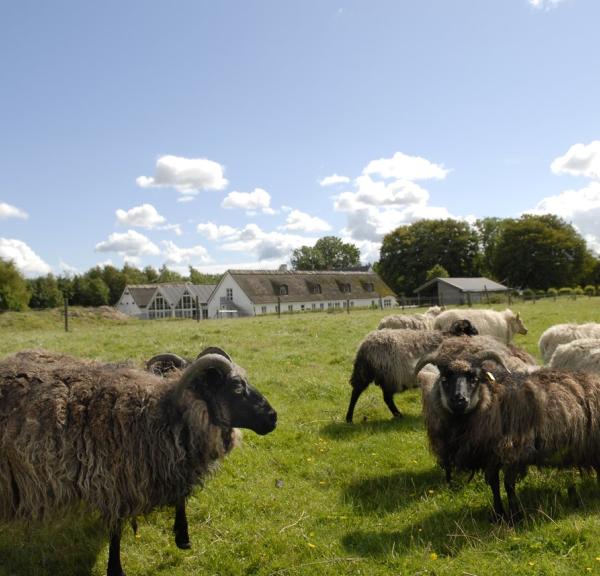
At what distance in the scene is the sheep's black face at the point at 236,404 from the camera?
16.5ft

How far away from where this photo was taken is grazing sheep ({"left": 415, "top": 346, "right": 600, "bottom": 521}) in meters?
5.39

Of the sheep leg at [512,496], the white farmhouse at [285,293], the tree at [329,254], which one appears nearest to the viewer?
the sheep leg at [512,496]

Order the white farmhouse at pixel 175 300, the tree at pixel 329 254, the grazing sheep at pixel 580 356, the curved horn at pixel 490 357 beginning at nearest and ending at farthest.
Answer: the curved horn at pixel 490 357, the grazing sheep at pixel 580 356, the white farmhouse at pixel 175 300, the tree at pixel 329 254

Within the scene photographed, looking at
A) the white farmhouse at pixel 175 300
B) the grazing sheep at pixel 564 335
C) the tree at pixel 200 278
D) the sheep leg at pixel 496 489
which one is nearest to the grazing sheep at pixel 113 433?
the sheep leg at pixel 496 489

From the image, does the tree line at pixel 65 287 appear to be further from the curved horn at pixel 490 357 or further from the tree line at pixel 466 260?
the curved horn at pixel 490 357

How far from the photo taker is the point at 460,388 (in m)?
5.48

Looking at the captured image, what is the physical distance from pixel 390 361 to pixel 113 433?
5565 millimetres

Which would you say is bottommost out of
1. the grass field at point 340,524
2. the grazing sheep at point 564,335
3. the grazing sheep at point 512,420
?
the grass field at point 340,524

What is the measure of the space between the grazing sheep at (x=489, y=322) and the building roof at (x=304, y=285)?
138 feet

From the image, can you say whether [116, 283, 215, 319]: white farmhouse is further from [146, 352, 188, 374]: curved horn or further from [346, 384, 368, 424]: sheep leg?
[146, 352, 188, 374]: curved horn

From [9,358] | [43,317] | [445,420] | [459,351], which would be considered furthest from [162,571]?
[43,317]

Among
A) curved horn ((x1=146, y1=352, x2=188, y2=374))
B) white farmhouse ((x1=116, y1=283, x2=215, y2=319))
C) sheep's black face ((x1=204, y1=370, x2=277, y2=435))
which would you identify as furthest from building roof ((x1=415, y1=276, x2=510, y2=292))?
sheep's black face ((x1=204, y1=370, x2=277, y2=435))

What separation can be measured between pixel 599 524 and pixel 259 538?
3.30 meters

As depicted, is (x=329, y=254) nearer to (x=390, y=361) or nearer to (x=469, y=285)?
(x=469, y=285)
